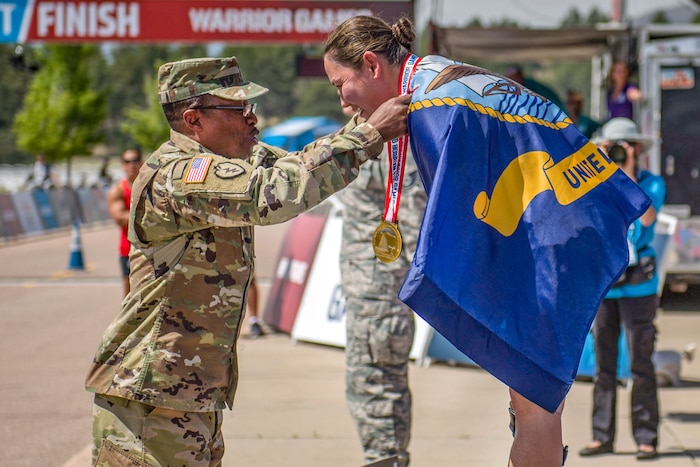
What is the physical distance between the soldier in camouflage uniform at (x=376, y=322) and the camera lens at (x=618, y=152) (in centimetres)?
145

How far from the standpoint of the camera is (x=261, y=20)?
16203mm

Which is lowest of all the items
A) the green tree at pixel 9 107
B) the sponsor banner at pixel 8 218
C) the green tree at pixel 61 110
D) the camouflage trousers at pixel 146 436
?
the green tree at pixel 9 107

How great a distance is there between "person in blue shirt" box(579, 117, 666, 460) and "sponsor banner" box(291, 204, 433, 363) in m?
3.35

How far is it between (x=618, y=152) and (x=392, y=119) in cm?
338

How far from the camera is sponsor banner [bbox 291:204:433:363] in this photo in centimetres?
901

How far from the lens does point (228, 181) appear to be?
2.82 metres

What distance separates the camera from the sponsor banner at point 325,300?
901 centimetres


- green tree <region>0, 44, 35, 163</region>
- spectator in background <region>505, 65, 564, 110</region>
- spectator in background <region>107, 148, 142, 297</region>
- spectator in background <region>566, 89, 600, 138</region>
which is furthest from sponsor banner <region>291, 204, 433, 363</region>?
green tree <region>0, 44, 35, 163</region>

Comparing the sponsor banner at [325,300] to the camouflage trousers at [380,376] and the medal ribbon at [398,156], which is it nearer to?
the camouflage trousers at [380,376]

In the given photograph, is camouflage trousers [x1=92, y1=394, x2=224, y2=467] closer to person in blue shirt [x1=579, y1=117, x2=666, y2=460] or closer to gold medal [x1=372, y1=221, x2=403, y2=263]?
gold medal [x1=372, y1=221, x2=403, y2=263]

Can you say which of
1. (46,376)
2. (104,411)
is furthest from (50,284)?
(104,411)

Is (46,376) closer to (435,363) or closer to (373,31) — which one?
(435,363)

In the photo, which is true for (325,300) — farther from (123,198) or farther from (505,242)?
(505,242)

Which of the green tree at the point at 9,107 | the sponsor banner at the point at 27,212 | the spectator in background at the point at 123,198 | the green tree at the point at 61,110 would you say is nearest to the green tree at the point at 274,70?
the green tree at the point at 9,107
